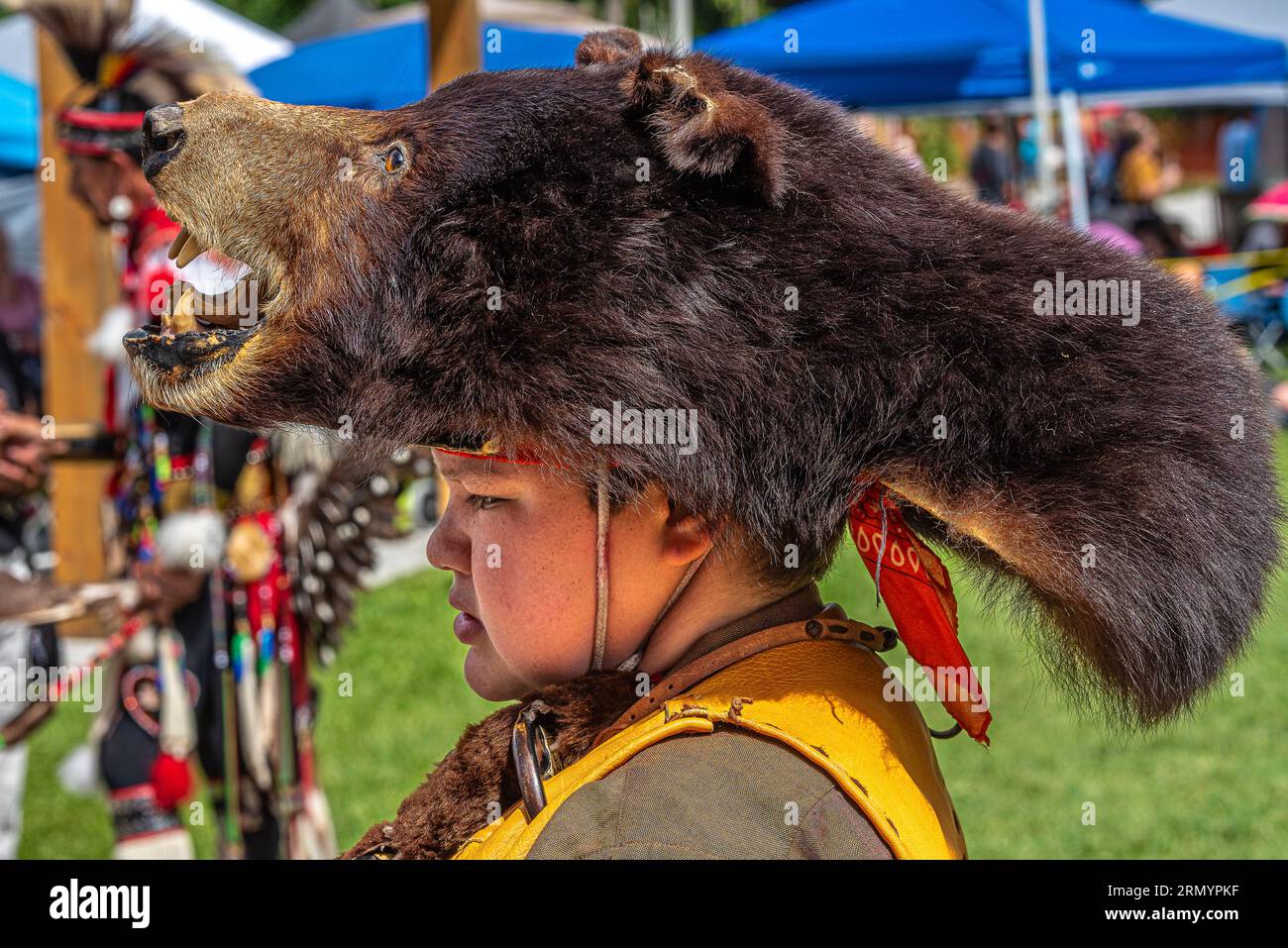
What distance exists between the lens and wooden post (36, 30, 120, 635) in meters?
5.89

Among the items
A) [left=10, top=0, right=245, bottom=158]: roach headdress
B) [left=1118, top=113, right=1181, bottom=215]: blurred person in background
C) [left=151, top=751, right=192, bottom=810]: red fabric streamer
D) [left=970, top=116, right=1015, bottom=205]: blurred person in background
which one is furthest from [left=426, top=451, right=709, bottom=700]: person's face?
[left=970, top=116, right=1015, bottom=205]: blurred person in background

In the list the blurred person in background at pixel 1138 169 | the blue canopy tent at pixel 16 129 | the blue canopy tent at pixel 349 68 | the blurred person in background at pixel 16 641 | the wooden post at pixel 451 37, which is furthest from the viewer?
the blurred person in background at pixel 1138 169

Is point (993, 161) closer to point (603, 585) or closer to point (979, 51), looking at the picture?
point (979, 51)

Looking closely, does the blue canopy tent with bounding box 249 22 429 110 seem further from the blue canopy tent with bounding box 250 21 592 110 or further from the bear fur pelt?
the bear fur pelt

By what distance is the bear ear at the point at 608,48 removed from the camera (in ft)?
5.25

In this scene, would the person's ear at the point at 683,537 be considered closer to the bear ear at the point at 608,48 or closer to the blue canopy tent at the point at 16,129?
the bear ear at the point at 608,48

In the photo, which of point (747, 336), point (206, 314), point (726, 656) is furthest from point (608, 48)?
point (726, 656)

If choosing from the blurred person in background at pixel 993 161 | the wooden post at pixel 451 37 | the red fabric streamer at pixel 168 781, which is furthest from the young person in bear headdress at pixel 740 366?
the blurred person in background at pixel 993 161

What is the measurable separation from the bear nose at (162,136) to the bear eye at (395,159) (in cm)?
23

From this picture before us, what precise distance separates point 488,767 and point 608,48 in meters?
0.86

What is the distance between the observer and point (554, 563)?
1554mm

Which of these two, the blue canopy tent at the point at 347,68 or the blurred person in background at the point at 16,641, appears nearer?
the blurred person in background at the point at 16,641

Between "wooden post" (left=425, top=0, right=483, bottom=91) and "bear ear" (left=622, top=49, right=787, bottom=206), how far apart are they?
7.69ft
